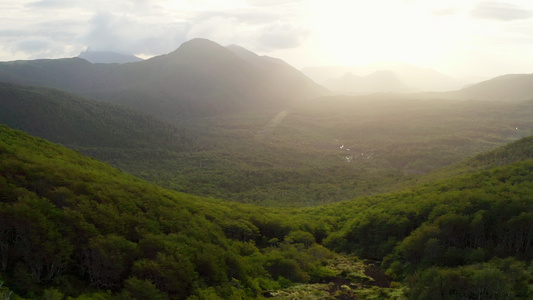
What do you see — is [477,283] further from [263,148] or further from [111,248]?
[263,148]

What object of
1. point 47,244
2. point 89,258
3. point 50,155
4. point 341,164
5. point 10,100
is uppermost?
point 10,100

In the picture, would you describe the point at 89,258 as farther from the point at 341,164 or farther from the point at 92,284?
the point at 341,164

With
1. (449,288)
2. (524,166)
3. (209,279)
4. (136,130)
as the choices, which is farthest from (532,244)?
(136,130)

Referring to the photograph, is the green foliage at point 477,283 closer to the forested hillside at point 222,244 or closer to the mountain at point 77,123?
the forested hillside at point 222,244

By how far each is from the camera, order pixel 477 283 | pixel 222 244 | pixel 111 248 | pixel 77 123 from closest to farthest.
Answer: pixel 111 248, pixel 477 283, pixel 222 244, pixel 77 123

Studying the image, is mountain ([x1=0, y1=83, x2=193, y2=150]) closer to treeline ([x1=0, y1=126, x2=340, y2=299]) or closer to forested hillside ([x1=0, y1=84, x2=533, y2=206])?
forested hillside ([x1=0, y1=84, x2=533, y2=206])

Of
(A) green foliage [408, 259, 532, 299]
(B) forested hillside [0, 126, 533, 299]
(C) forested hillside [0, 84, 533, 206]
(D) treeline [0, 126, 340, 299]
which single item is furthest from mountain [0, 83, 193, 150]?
(A) green foliage [408, 259, 532, 299]

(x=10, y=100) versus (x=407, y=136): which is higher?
(x=10, y=100)

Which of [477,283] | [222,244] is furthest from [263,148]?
[477,283]

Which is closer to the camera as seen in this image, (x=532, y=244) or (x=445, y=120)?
(x=532, y=244)
